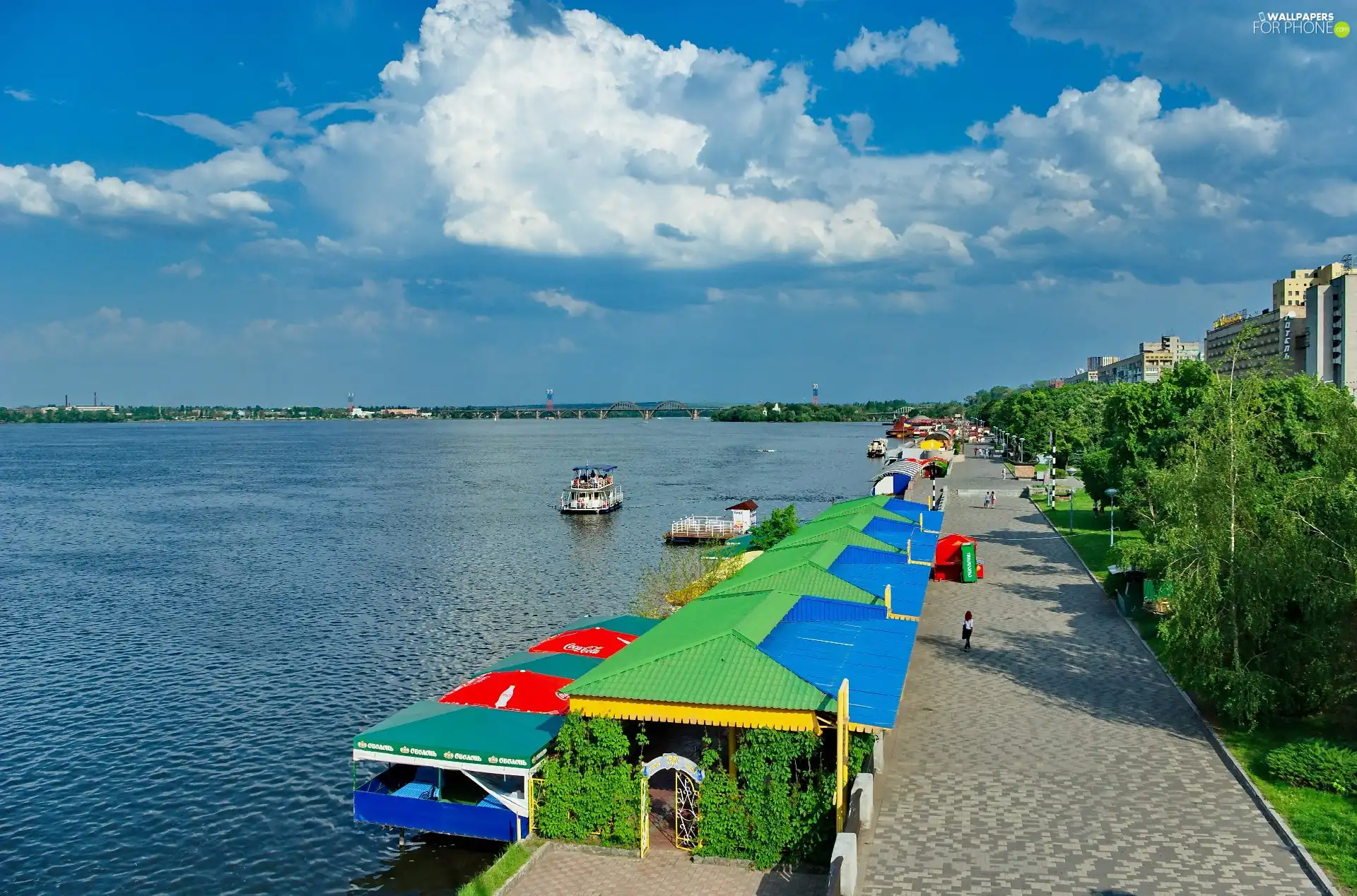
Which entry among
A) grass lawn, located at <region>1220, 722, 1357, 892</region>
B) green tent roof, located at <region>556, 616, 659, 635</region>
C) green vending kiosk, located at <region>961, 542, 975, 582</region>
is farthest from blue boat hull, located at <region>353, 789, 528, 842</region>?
green vending kiosk, located at <region>961, 542, 975, 582</region>

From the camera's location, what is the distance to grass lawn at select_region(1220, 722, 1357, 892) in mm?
11914

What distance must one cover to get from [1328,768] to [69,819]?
22.1 metres

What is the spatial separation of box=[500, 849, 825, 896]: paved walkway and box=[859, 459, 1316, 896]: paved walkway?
55.1 inches

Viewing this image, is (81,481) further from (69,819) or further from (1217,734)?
(1217,734)

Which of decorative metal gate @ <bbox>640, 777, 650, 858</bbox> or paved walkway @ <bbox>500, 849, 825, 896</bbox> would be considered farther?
decorative metal gate @ <bbox>640, 777, 650, 858</bbox>

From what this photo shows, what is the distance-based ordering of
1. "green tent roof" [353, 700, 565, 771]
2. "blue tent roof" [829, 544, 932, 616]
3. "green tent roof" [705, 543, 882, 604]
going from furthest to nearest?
1. "blue tent roof" [829, 544, 932, 616]
2. "green tent roof" [705, 543, 882, 604]
3. "green tent roof" [353, 700, 565, 771]

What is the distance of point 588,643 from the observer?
70.0ft

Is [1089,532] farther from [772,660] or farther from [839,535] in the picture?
[772,660]

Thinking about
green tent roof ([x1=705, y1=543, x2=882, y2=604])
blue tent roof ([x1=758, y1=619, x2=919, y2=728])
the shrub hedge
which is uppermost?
green tent roof ([x1=705, y1=543, x2=882, y2=604])

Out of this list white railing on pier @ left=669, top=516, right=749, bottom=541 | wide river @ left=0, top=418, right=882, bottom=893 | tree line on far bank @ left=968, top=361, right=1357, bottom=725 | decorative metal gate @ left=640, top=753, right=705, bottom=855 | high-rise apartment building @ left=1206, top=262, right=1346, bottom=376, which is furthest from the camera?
high-rise apartment building @ left=1206, top=262, right=1346, bottom=376

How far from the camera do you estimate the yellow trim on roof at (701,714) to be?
1309 cm

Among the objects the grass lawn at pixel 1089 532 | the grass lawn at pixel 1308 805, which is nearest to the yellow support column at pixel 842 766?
the grass lawn at pixel 1308 805

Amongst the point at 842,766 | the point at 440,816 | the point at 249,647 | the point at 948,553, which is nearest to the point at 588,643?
the point at 440,816

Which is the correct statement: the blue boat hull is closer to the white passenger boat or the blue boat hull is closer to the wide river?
the wide river
